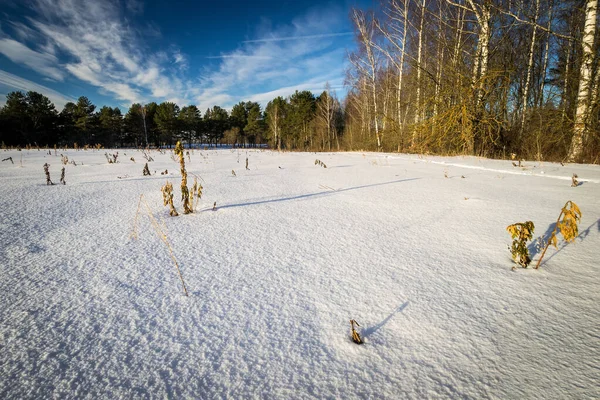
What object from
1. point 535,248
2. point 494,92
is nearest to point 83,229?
point 535,248

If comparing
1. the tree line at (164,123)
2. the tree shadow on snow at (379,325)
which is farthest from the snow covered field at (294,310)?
the tree line at (164,123)

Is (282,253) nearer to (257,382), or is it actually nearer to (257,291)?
(257,291)

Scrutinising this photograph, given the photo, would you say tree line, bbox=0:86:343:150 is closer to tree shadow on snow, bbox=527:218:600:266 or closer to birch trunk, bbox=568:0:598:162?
birch trunk, bbox=568:0:598:162

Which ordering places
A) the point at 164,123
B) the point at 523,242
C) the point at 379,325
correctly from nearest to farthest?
the point at 379,325
the point at 523,242
the point at 164,123

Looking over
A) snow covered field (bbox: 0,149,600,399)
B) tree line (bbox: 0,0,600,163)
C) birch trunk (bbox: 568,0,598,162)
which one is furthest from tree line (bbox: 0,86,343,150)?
snow covered field (bbox: 0,149,600,399)

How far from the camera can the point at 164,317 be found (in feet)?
2.70

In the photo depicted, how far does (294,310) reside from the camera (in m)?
0.88

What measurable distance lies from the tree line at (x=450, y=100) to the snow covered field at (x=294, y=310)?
474cm

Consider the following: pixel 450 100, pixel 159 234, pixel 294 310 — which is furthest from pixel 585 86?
pixel 159 234

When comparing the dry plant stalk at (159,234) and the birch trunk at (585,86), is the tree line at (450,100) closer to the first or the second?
the birch trunk at (585,86)

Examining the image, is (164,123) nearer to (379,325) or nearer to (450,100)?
(450,100)

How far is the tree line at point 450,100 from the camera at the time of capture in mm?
5062

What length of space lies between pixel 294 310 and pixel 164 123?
4732 cm

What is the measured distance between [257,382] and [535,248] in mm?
1568
